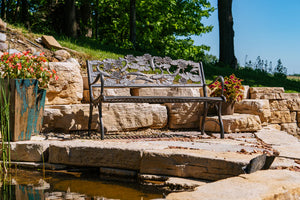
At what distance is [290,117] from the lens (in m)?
6.99

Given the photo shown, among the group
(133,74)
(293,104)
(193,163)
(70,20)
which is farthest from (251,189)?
(70,20)

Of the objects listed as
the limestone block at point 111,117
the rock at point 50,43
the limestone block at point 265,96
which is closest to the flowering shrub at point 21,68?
the limestone block at point 111,117

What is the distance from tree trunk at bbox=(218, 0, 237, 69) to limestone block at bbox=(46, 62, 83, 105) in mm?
7947

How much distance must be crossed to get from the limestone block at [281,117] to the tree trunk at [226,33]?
5280mm

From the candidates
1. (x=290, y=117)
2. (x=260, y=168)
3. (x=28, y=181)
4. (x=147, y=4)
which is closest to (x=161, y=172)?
(x=260, y=168)

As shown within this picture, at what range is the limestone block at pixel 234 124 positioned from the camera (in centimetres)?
517

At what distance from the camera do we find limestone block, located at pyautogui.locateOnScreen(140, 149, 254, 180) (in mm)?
2688

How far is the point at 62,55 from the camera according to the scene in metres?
6.48

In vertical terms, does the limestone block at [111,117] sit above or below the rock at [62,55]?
below

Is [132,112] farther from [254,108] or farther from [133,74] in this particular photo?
[254,108]

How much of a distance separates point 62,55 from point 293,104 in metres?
4.71

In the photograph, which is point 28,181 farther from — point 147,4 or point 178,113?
point 147,4

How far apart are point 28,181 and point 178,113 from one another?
3.00 metres

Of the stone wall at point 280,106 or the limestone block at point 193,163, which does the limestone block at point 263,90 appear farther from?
the limestone block at point 193,163
